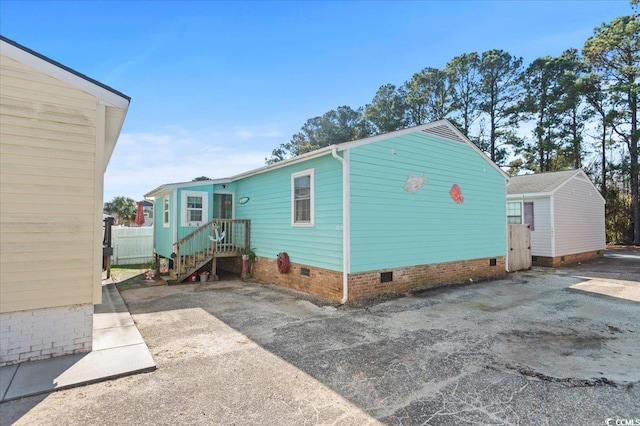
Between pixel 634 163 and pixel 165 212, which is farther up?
pixel 634 163

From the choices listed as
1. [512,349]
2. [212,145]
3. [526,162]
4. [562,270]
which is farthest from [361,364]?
[526,162]

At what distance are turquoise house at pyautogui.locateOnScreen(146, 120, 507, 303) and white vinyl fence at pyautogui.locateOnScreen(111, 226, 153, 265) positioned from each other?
4003 mm


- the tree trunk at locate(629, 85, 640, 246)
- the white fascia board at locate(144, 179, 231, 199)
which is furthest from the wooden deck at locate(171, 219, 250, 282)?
the tree trunk at locate(629, 85, 640, 246)

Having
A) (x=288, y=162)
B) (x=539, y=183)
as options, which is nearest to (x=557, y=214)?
(x=539, y=183)

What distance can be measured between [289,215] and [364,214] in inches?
99.5

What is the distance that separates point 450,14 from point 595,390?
8.71m

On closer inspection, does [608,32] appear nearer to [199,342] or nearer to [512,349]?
[512,349]

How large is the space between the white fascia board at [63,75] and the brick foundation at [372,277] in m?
5.19

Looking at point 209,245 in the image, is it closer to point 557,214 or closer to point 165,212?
point 165,212

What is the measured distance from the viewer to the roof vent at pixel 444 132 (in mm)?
8821

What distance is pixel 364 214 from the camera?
7.25m

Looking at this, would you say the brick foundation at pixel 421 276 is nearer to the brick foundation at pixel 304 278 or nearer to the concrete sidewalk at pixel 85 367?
the brick foundation at pixel 304 278

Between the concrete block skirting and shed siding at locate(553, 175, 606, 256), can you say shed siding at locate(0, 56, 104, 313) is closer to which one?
the concrete block skirting

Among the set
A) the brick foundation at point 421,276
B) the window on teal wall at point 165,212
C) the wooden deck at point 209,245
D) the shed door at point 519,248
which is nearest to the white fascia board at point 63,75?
the brick foundation at point 421,276
